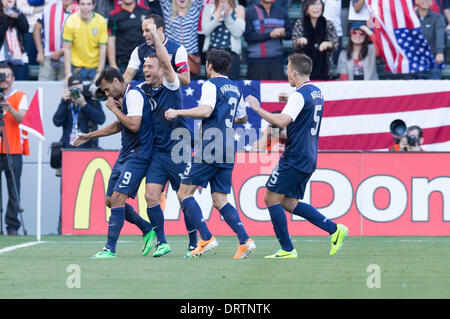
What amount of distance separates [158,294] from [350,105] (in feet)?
30.7

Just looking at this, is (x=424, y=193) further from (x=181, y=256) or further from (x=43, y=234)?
(x=43, y=234)

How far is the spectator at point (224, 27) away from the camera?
16.0 metres

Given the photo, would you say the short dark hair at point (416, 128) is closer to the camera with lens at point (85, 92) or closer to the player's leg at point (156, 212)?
the camera with lens at point (85, 92)

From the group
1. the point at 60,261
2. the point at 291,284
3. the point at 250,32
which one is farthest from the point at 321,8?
the point at 291,284

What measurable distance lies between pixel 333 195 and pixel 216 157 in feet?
15.9

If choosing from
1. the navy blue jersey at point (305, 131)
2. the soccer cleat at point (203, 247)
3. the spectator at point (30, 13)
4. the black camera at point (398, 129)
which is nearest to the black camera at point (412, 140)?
the black camera at point (398, 129)

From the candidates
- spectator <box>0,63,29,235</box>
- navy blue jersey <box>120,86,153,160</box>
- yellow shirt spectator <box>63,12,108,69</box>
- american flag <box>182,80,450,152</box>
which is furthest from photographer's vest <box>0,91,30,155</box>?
navy blue jersey <box>120,86,153,160</box>

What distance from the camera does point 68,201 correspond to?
1473cm

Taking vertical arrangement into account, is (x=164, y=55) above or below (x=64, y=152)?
above

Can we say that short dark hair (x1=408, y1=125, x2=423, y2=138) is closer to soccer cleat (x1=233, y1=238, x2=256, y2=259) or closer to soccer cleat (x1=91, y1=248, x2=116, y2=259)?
soccer cleat (x1=233, y1=238, x2=256, y2=259)

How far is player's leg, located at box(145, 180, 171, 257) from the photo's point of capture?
1041 cm

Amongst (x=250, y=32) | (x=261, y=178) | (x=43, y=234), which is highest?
(x=250, y=32)

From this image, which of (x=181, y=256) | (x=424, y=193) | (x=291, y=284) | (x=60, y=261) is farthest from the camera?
(x=424, y=193)

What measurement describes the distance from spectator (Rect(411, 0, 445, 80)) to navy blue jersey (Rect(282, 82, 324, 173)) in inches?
284
